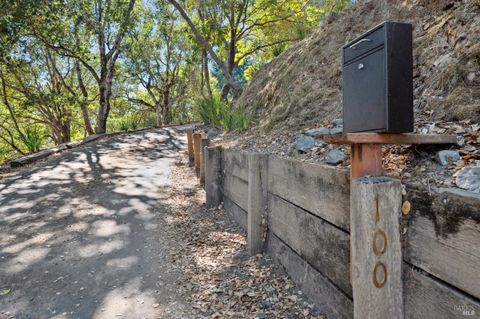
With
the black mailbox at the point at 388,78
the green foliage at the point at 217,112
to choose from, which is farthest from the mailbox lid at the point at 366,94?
the green foliage at the point at 217,112

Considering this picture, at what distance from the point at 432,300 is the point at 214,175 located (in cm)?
346

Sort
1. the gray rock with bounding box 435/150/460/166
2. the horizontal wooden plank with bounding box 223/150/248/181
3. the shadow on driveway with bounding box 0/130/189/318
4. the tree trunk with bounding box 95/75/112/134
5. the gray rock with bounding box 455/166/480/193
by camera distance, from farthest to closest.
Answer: the tree trunk with bounding box 95/75/112/134, the horizontal wooden plank with bounding box 223/150/248/181, the shadow on driveway with bounding box 0/130/189/318, the gray rock with bounding box 435/150/460/166, the gray rock with bounding box 455/166/480/193

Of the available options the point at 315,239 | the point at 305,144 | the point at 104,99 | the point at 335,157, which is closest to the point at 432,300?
the point at 315,239

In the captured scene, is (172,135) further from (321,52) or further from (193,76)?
(193,76)

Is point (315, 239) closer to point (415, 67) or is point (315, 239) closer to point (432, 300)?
point (432, 300)

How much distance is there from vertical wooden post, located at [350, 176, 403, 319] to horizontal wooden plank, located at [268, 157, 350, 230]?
0.89 ft

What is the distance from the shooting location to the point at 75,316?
93.6 inches

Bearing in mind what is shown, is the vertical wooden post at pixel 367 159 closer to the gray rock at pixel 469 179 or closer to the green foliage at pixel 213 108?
the gray rock at pixel 469 179

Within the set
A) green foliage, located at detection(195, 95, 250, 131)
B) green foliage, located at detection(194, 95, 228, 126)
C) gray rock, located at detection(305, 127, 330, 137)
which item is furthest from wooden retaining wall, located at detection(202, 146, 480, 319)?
green foliage, located at detection(194, 95, 228, 126)

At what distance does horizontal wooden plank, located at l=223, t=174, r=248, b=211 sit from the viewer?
3.56m

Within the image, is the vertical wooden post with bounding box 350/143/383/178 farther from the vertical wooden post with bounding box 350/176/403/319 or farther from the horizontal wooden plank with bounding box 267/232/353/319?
the horizontal wooden plank with bounding box 267/232/353/319

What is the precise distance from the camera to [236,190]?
3.85m

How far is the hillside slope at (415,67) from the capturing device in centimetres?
220
